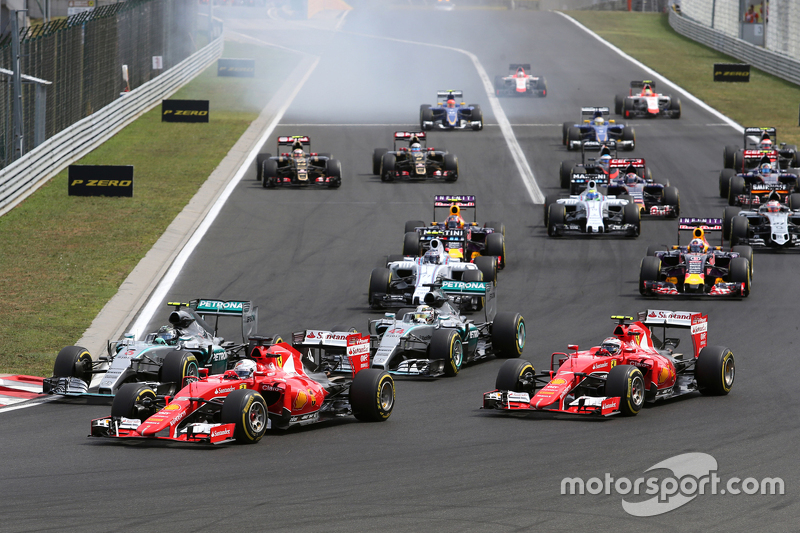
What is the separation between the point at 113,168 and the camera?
127 feet

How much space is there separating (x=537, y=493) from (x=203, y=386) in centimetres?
522

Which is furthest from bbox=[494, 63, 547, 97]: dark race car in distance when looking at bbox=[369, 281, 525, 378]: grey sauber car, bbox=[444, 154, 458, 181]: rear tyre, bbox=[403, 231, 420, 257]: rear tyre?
bbox=[369, 281, 525, 378]: grey sauber car

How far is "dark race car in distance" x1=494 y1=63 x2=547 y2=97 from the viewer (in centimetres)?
6159

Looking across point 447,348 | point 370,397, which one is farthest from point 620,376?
point 447,348

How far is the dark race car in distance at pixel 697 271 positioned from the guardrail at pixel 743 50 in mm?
41380

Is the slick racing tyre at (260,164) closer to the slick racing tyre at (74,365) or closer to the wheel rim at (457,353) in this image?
the wheel rim at (457,353)

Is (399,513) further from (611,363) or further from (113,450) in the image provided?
(611,363)

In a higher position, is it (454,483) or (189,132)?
(189,132)

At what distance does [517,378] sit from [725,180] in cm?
2473

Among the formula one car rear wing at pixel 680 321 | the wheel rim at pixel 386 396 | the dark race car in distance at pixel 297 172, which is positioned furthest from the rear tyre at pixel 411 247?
the wheel rim at pixel 386 396

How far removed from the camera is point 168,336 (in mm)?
20016

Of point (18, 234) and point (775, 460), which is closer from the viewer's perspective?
point (775, 460)

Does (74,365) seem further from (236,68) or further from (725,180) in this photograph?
(236,68)

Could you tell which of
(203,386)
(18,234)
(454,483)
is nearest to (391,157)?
(18,234)
